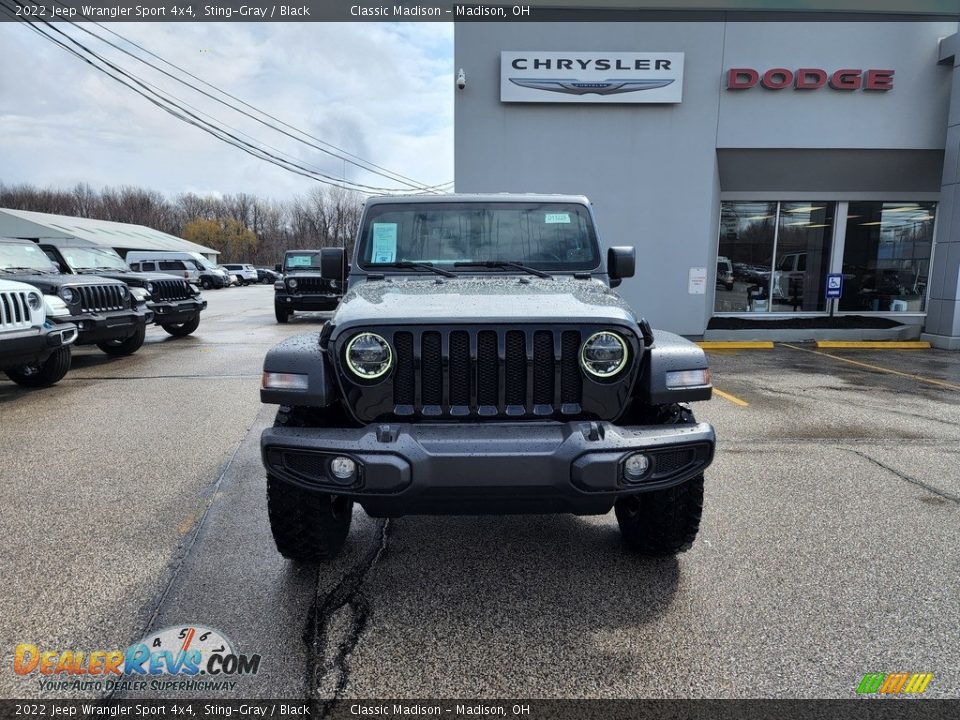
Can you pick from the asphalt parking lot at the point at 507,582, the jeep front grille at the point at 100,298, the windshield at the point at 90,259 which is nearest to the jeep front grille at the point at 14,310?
the asphalt parking lot at the point at 507,582

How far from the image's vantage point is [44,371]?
24.1 feet

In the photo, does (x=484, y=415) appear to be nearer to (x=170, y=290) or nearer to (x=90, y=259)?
(x=90, y=259)

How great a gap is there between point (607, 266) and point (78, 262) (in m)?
9.62

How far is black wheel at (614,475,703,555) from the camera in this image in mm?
2979

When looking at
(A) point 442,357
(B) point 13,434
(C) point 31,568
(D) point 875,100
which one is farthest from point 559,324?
(D) point 875,100

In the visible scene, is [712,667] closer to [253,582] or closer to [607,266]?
[253,582]

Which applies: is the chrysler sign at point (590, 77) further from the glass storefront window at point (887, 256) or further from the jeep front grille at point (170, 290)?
the jeep front grille at point (170, 290)

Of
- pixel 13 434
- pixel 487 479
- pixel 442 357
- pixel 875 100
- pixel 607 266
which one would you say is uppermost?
pixel 875 100

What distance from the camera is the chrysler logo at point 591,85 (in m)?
12.0

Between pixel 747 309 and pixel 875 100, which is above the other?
pixel 875 100

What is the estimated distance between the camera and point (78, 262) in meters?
10.2

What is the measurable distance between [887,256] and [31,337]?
1636 centimetres

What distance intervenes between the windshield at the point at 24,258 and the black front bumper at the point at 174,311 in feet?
5.56

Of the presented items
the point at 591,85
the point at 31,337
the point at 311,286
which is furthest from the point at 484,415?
the point at 311,286
